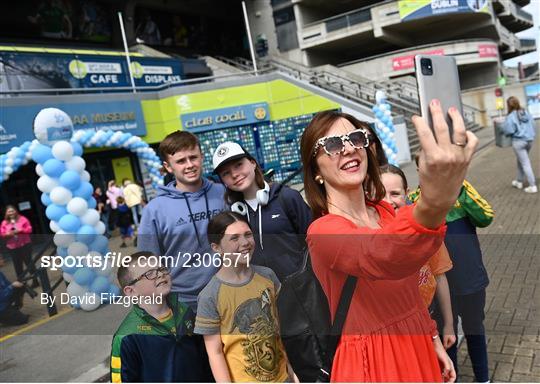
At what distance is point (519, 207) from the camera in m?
6.55

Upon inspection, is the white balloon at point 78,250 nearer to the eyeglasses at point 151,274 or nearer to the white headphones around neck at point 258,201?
the eyeglasses at point 151,274

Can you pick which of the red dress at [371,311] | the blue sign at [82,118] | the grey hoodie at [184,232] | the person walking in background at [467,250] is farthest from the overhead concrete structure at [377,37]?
the red dress at [371,311]

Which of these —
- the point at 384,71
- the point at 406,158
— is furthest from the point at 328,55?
the point at 406,158

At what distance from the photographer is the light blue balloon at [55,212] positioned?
5516mm

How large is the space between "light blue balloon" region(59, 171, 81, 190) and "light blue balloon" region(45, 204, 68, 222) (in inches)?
11.2

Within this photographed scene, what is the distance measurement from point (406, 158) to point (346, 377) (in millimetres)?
13704

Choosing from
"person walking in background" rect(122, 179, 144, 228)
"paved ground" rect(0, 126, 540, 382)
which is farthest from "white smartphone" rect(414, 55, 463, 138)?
"person walking in background" rect(122, 179, 144, 228)

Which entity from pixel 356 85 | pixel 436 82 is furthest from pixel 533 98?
pixel 436 82

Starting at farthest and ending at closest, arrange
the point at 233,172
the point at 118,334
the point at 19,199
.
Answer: the point at 19,199 < the point at 233,172 < the point at 118,334

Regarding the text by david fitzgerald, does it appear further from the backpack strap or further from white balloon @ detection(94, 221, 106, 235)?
white balloon @ detection(94, 221, 106, 235)

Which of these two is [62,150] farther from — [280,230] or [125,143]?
[280,230]

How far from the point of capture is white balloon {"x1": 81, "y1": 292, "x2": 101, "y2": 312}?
62.7 inches

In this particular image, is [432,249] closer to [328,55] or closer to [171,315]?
[171,315]

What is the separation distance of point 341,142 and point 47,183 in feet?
17.4
